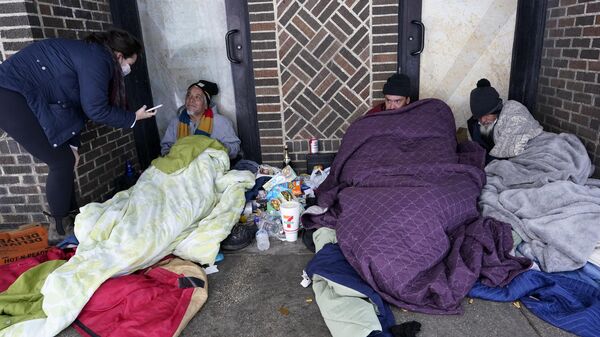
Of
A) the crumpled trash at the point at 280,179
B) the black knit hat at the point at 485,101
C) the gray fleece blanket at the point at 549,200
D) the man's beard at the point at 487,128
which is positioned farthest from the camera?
the crumpled trash at the point at 280,179

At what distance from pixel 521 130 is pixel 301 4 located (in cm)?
195

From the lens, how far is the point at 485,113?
2.82 meters

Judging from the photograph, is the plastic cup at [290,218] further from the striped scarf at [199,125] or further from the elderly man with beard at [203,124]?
the striped scarf at [199,125]

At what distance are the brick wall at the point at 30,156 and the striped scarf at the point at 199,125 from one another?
541 millimetres

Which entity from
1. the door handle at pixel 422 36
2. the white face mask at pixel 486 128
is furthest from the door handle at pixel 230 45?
the white face mask at pixel 486 128

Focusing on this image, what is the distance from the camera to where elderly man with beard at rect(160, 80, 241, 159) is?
137 inches

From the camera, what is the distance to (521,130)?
2.73m

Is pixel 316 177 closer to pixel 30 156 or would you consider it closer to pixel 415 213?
pixel 415 213

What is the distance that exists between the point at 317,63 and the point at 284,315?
2235mm

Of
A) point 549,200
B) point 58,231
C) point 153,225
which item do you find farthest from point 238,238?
point 549,200

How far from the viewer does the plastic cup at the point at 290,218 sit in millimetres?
2568

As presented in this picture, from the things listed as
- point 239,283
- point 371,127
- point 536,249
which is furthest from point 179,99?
point 536,249

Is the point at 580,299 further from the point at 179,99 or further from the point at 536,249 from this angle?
the point at 179,99

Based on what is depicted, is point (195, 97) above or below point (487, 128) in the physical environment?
above
